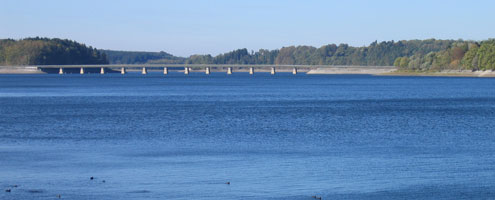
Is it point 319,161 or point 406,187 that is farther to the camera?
point 319,161

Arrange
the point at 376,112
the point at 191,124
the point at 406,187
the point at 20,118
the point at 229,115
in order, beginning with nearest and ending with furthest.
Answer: the point at 406,187 < the point at 191,124 < the point at 20,118 < the point at 229,115 < the point at 376,112

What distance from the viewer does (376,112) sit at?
221 ft

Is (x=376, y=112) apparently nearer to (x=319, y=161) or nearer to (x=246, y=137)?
(x=246, y=137)

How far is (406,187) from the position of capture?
26469mm

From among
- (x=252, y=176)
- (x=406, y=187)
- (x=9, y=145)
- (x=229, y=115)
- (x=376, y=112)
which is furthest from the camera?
(x=376, y=112)

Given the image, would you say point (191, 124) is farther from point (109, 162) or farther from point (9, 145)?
point (109, 162)

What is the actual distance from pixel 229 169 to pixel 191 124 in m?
23.3

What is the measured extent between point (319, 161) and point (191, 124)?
21739 millimetres

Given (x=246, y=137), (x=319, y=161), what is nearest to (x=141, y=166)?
(x=319, y=161)

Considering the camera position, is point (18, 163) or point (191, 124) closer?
point (18, 163)

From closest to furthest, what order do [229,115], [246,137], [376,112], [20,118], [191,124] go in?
[246,137] → [191,124] → [20,118] → [229,115] → [376,112]

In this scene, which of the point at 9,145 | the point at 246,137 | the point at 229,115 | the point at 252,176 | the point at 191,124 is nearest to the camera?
the point at 252,176

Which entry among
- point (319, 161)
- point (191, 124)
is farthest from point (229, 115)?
point (319, 161)

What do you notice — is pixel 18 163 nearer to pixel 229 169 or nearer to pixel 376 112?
pixel 229 169
